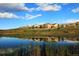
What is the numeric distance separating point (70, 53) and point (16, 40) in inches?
17.4

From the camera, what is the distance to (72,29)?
1.35 m

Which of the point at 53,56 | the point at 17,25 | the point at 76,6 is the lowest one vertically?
the point at 53,56

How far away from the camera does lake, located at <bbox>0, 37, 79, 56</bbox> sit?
1324mm

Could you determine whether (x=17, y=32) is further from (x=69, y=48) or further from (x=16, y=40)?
(x=69, y=48)

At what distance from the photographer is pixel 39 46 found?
4.38 feet

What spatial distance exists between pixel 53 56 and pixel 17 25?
38cm

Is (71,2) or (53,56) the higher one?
(71,2)

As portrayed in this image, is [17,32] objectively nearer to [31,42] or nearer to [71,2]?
[31,42]

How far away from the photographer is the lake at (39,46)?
1.32 m

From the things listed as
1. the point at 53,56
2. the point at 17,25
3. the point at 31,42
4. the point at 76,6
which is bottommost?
the point at 53,56

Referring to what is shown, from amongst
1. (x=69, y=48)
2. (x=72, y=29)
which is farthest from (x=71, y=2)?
(x=69, y=48)

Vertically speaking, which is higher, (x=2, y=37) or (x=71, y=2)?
(x=71, y=2)

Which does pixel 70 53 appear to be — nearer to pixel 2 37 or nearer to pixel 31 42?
pixel 31 42

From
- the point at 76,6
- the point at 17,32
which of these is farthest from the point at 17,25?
the point at 76,6
